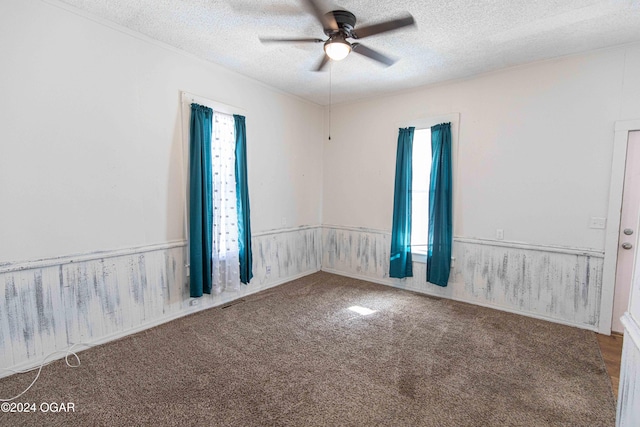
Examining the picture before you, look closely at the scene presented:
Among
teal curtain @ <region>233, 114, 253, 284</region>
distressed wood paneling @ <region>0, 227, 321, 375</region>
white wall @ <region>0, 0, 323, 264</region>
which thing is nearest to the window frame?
teal curtain @ <region>233, 114, 253, 284</region>

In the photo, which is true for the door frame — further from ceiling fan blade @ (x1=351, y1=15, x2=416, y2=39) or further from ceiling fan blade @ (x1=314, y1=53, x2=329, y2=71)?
ceiling fan blade @ (x1=314, y1=53, x2=329, y2=71)

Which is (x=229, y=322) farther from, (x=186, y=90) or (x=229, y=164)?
(x=186, y=90)

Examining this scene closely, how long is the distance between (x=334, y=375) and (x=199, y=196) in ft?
7.03

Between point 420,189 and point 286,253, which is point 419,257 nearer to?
point 420,189

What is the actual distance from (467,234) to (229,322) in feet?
9.70

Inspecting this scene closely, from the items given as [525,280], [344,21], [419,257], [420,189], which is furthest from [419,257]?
[344,21]

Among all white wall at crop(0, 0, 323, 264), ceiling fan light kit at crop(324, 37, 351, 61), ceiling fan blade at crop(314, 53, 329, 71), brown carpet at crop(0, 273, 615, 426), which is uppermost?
ceiling fan blade at crop(314, 53, 329, 71)

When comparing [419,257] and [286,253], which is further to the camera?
[286,253]

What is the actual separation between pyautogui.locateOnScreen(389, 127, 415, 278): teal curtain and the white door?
6.81 feet

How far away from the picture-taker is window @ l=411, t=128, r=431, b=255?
4.18 m

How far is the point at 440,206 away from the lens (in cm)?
391

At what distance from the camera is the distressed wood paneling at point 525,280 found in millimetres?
3166

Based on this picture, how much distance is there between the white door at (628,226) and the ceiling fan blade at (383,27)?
2486 mm

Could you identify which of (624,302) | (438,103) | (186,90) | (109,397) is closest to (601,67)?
(438,103)
